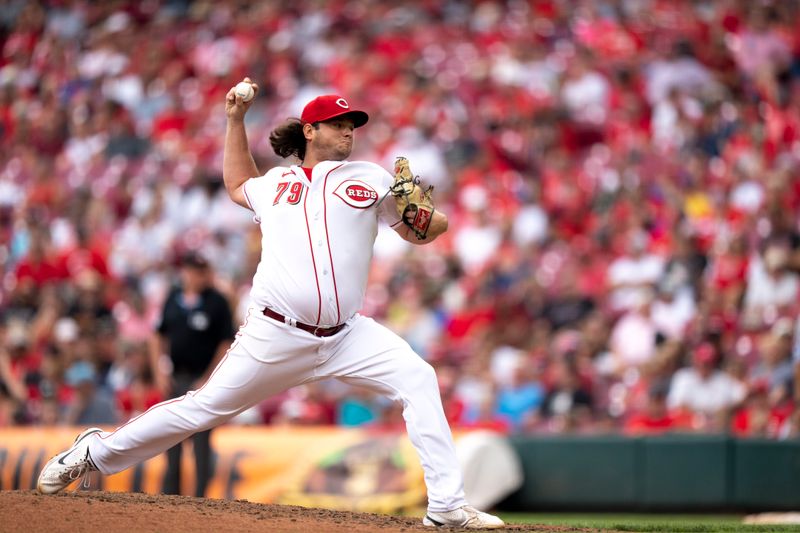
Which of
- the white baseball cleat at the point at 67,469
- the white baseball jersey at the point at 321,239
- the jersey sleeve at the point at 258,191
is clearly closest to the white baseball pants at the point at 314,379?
the white baseball jersey at the point at 321,239

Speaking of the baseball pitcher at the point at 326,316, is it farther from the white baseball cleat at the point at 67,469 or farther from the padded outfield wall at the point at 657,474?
the padded outfield wall at the point at 657,474

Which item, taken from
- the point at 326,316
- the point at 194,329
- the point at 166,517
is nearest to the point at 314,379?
the point at 326,316

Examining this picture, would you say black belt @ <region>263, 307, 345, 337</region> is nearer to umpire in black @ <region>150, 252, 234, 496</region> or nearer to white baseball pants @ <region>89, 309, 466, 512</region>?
white baseball pants @ <region>89, 309, 466, 512</region>

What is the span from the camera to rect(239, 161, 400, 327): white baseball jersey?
5.29m

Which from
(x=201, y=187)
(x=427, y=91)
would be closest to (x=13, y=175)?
(x=201, y=187)

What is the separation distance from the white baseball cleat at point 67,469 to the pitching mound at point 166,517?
6 centimetres

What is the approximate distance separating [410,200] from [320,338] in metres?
0.73

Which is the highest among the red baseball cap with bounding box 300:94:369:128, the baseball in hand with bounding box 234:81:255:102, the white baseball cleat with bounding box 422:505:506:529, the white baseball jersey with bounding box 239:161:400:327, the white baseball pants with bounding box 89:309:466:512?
the baseball in hand with bounding box 234:81:255:102

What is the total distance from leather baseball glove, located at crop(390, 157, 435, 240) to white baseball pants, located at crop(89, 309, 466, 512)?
0.57 metres

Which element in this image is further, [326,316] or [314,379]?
[314,379]

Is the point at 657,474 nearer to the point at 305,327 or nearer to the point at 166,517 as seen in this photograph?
the point at 305,327

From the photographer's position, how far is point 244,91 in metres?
5.65

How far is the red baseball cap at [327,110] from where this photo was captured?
550cm

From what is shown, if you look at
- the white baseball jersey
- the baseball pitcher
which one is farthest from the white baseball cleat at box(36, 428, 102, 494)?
the white baseball jersey
